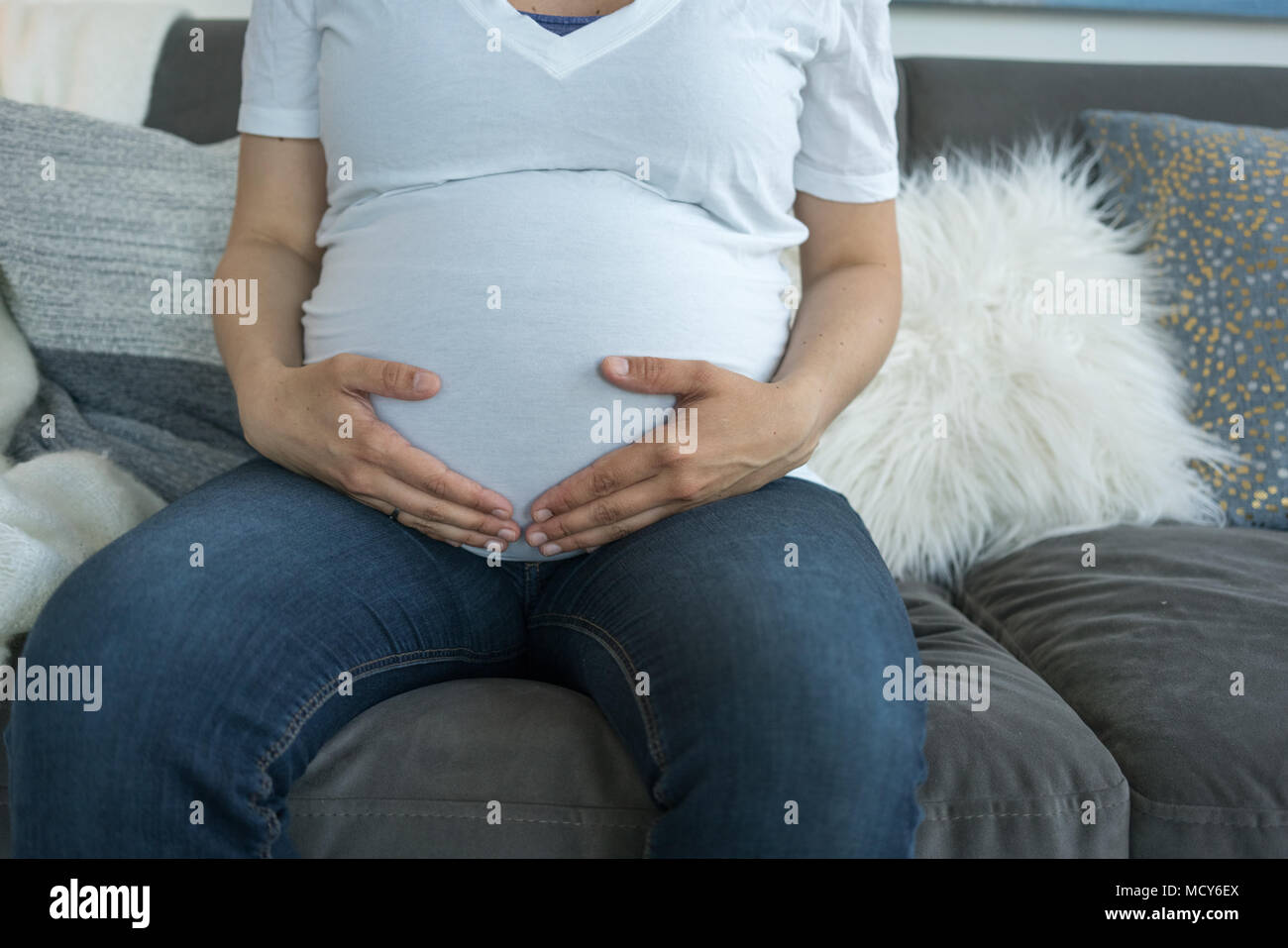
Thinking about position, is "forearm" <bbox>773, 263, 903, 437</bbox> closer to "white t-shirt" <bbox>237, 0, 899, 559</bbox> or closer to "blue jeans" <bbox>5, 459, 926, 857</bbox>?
"white t-shirt" <bbox>237, 0, 899, 559</bbox>

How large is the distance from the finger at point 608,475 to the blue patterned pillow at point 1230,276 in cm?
81

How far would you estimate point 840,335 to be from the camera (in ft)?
2.83

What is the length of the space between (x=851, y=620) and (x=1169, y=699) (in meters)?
0.35

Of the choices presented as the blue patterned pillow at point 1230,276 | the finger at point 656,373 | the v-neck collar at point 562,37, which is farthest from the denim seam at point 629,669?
the blue patterned pillow at point 1230,276

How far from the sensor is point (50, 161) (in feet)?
3.57

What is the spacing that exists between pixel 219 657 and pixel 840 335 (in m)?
0.55

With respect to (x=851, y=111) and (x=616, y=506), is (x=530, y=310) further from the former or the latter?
(x=851, y=111)

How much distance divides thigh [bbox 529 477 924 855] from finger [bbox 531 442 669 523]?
0.14ft

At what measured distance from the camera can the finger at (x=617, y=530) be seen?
2.39 feet

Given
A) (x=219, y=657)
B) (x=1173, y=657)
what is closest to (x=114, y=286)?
(x=219, y=657)
